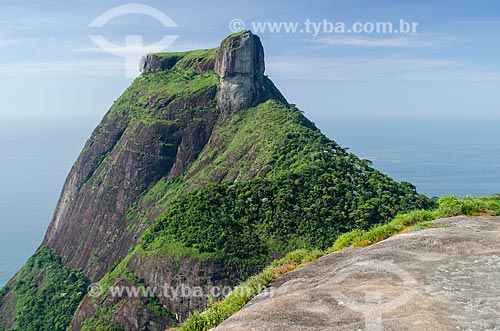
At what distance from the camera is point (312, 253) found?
459 inches

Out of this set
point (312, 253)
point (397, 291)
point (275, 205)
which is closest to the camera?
point (397, 291)

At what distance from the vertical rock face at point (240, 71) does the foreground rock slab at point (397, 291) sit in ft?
174

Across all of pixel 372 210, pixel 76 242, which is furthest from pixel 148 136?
pixel 372 210

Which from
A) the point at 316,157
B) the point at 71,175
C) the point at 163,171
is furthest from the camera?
the point at 71,175

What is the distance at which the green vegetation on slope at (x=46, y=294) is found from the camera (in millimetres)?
50938

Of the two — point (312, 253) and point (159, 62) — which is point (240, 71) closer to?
point (159, 62)

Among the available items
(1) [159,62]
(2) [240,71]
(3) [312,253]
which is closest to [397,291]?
(3) [312,253]

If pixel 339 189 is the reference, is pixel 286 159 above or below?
above

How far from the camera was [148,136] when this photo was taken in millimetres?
64562

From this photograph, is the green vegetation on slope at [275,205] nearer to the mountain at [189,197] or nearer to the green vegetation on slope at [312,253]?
the mountain at [189,197]

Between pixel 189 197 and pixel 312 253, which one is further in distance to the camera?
pixel 189 197

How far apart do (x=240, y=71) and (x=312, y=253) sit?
170 feet

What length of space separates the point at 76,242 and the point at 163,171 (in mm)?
17589

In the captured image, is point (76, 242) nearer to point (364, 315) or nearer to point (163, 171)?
point (163, 171)
